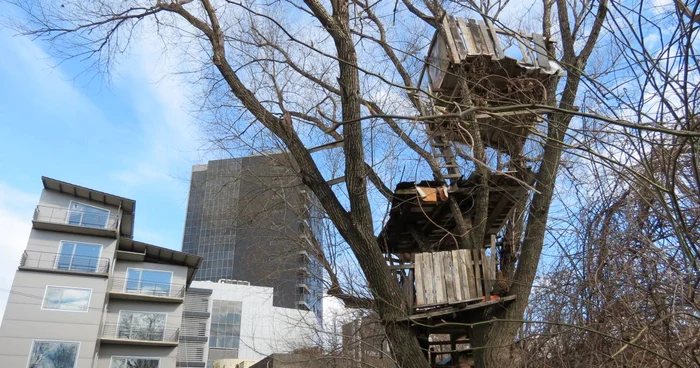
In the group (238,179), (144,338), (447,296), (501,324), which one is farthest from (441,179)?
(144,338)

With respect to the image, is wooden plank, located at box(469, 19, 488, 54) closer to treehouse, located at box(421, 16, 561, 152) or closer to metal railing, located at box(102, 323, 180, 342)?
treehouse, located at box(421, 16, 561, 152)

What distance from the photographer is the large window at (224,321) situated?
57.2 m

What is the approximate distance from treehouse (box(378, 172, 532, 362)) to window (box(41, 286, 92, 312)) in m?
21.8

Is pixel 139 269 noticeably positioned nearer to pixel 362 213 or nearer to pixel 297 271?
pixel 297 271

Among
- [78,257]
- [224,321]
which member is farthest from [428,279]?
[224,321]

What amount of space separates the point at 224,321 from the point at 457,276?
179 feet

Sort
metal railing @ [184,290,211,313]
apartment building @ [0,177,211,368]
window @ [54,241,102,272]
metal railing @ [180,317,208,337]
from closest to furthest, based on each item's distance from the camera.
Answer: apartment building @ [0,177,211,368]
window @ [54,241,102,272]
metal railing @ [180,317,208,337]
metal railing @ [184,290,211,313]

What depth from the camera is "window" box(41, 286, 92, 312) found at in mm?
25188

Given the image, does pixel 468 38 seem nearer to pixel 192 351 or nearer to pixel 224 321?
pixel 192 351

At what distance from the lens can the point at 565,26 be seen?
735 centimetres

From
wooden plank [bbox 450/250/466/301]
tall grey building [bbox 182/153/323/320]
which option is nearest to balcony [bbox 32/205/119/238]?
tall grey building [bbox 182/153/323/320]

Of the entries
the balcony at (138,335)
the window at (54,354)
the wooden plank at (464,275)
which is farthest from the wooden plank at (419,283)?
the balcony at (138,335)

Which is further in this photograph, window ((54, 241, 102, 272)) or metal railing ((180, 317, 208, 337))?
metal railing ((180, 317, 208, 337))

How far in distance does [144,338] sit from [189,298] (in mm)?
25265
